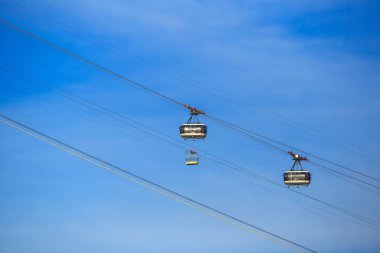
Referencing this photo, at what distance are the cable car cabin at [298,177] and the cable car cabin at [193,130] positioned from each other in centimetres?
814

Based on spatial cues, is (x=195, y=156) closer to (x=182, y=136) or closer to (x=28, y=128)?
(x=182, y=136)

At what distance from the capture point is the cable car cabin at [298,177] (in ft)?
153

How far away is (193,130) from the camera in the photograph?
4241 cm

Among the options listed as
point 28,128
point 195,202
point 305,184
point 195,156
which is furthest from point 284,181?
point 28,128

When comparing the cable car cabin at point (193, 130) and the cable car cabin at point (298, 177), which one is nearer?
the cable car cabin at point (193, 130)

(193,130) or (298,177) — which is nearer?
(193,130)

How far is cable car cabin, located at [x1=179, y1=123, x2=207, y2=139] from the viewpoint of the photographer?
139 ft

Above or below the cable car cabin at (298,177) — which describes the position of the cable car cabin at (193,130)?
above

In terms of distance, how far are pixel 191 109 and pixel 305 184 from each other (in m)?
10.8

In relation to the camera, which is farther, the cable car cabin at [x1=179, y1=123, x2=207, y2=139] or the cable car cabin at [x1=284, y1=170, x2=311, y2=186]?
the cable car cabin at [x1=284, y1=170, x2=311, y2=186]

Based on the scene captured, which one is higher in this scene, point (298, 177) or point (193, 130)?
point (193, 130)

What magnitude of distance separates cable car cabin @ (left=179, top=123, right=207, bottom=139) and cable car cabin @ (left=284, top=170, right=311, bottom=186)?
8.14 m

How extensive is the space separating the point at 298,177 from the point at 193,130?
9.37 metres

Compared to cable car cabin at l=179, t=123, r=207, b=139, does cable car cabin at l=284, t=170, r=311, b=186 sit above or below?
below
